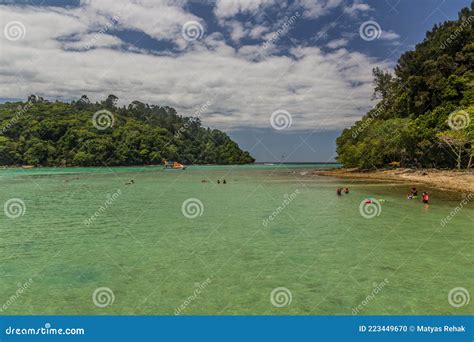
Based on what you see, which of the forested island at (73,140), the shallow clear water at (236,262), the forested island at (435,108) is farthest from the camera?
the forested island at (73,140)

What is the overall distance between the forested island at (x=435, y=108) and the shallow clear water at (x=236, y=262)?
36.6 m

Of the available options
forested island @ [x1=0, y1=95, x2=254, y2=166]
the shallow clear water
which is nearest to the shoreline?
the shallow clear water

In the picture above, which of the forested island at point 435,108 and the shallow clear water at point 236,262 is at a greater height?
the forested island at point 435,108

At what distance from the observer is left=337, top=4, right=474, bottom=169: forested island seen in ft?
178

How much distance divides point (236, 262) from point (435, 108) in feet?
197

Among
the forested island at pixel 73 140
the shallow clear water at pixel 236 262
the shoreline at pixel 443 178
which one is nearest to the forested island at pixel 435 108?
the shoreline at pixel 443 178

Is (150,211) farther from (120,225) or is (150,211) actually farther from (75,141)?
(75,141)

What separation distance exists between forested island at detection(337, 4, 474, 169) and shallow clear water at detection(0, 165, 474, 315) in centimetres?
3658

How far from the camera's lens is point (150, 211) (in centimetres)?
2828

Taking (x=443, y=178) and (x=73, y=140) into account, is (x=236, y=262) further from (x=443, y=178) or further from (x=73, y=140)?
(x=73, y=140)

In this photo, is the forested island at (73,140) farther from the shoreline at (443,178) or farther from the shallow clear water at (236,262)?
the shallow clear water at (236,262)

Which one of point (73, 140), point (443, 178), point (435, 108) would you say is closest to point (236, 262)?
point (443, 178)

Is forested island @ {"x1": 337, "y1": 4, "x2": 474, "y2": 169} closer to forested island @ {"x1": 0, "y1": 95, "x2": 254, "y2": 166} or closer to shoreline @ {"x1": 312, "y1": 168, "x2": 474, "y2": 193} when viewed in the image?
shoreline @ {"x1": 312, "y1": 168, "x2": 474, "y2": 193}

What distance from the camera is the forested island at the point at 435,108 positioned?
5438 centimetres
